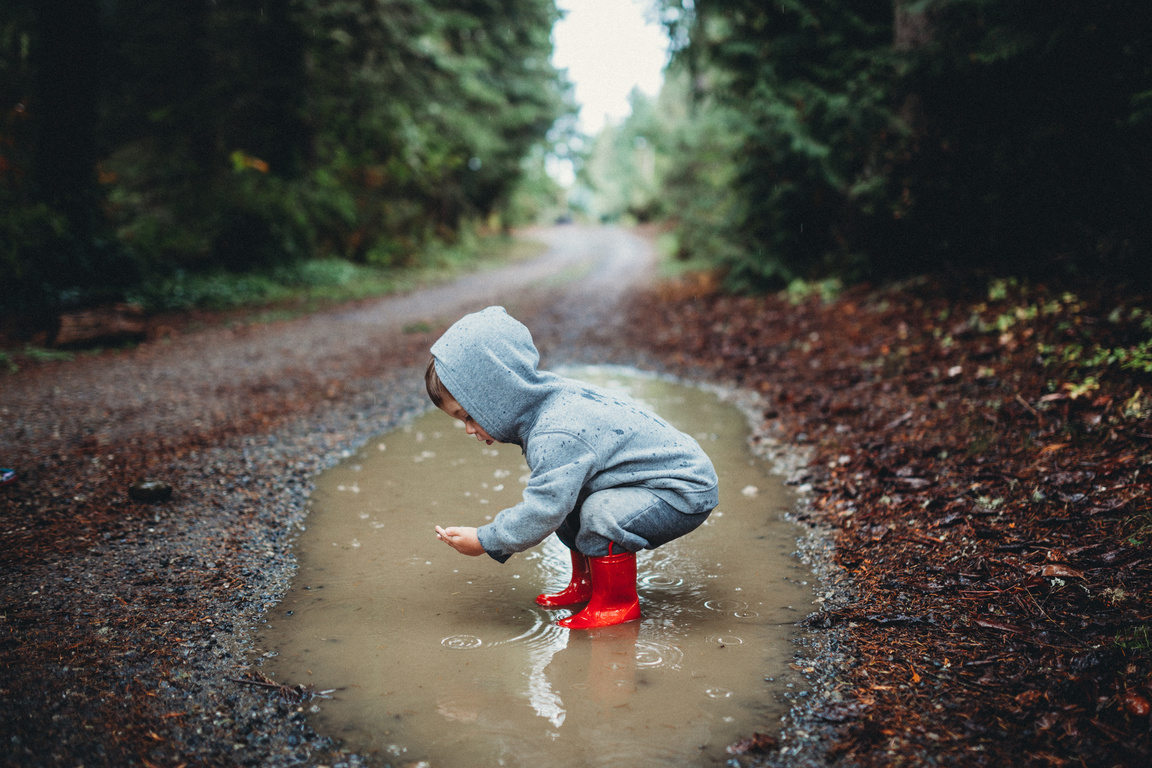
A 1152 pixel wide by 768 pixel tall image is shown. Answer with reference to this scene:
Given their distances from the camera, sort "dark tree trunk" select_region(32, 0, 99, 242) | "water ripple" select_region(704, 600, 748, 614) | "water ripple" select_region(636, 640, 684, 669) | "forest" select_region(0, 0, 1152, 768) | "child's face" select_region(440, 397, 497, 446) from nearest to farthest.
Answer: "forest" select_region(0, 0, 1152, 768) → "water ripple" select_region(636, 640, 684, 669) → "child's face" select_region(440, 397, 497, 446) → "water ripple" select_region(704, 600, 748, 614) → "dark tree trunk" select_region(32, 0, 99, 242)

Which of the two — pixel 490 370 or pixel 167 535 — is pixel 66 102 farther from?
pixel 490 370

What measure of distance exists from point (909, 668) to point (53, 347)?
8.67 meters

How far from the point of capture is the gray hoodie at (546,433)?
2.50 meters

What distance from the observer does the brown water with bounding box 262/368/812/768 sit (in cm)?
210

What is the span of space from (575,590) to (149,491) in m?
2.34

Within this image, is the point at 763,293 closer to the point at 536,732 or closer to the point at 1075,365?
the point at 1075,365

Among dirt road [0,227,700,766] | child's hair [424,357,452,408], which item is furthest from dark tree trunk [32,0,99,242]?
child's hair [424,357,452,408]

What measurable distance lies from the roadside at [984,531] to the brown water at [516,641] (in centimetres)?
25

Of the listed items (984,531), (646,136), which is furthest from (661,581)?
(646,136)

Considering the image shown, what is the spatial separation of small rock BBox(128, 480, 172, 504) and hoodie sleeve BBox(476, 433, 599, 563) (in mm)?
2103

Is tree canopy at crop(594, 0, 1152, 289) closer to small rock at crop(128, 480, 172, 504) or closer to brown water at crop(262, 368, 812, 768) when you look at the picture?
brown water at crop(262, 368, 812, 768)

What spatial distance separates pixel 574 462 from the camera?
252 centimetres

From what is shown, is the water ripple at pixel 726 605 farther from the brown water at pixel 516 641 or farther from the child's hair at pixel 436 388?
the child's hair at pixel 436 388

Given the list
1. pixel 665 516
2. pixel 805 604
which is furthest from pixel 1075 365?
pixel 665 516
